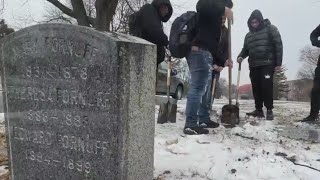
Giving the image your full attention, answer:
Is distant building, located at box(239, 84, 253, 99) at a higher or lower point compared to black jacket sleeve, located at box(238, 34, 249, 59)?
lower

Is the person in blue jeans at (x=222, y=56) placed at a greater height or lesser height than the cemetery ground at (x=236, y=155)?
greater

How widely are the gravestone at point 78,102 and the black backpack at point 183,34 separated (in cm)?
220

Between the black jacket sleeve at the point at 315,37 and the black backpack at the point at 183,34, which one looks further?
the black jacket sleeve at the point at 315,37

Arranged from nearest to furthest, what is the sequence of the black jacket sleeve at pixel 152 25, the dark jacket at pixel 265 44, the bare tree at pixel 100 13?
the black jacket sleeve at pixel 152 25, the dark jacket at pixel 265 44, the bare tree at pixel 100 13

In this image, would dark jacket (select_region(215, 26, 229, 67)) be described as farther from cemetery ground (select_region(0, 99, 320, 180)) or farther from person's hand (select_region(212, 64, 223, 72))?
cemetery ground (select_region(0, 99, 320, 180))

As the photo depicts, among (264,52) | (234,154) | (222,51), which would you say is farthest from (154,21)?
(264,52)

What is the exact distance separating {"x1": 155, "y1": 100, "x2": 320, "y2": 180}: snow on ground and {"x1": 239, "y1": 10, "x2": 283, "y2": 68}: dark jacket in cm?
159

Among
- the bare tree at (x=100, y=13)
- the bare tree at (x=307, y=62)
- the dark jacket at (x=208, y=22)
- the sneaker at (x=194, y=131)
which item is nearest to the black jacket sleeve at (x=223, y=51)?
the dark jacket at (x=208, y=22)

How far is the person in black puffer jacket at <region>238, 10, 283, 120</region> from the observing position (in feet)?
23.2

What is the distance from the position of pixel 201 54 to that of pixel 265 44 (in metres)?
2.16

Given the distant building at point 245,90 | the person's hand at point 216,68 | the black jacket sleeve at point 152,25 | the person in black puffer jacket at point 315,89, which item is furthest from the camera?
the distant building at point 245,90

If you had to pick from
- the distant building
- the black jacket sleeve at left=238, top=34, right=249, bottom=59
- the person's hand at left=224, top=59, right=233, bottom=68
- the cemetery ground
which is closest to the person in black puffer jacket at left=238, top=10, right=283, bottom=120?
the black jacket sleeve at left=238, top=34, right=249, bottom=59

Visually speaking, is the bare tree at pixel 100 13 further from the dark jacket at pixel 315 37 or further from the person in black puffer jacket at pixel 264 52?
the dark jacket at pixel 315 37

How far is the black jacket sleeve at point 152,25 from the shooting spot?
5559mm
